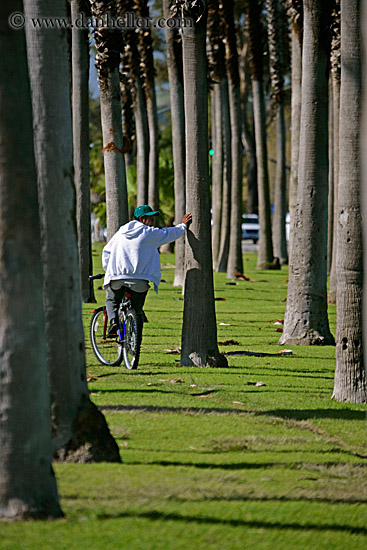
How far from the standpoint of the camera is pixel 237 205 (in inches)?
1072

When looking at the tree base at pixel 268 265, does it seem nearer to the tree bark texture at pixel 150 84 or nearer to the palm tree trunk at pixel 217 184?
the palm tree trunk at pixel 217 184

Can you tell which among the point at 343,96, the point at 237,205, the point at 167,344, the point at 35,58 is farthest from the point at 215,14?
the point at 35,58

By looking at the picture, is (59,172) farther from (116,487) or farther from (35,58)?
(116,487)

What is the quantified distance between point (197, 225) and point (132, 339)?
1.50 metres

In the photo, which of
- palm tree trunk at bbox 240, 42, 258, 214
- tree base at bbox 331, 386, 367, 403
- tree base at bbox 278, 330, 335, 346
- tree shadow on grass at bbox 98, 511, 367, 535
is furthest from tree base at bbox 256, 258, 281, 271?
tree shadow on grass at bbox 98, 511, 367, 535

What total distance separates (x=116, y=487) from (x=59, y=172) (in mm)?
2176

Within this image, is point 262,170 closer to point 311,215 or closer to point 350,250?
point 311,215

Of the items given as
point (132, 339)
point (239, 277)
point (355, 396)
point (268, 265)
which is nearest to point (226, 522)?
point (355, 396)

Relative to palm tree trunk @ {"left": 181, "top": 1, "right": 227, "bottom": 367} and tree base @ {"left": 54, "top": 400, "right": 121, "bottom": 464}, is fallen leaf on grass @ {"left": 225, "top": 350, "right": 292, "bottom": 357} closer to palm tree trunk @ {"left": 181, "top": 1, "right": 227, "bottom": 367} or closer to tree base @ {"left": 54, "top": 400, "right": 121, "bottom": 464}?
palm tree trunk @ {"left": 181, "top": 1, "right": 227, "bottom": 367}

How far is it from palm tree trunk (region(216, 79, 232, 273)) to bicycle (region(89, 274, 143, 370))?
17.3m

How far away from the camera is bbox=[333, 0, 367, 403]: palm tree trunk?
9.00 meters

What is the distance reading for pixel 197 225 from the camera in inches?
411

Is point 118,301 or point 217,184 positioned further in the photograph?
point 217,184

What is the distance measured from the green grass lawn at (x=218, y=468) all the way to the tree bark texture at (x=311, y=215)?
2.10 metres
